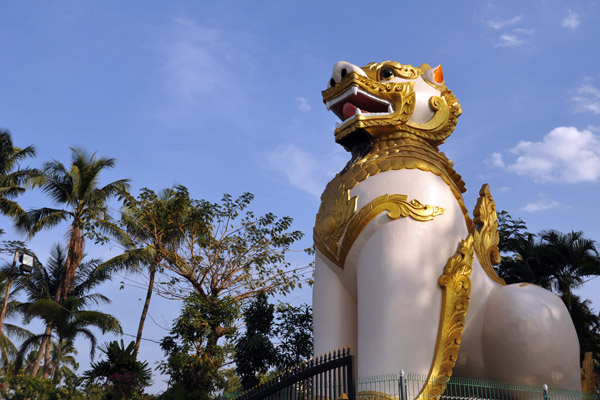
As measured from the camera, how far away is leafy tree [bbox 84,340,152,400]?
37.6 ft

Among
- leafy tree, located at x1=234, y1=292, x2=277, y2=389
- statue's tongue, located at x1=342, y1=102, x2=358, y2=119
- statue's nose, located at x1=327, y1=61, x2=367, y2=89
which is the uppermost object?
statue's nose, located at x1=327, y1=61, x2=367, y2=89


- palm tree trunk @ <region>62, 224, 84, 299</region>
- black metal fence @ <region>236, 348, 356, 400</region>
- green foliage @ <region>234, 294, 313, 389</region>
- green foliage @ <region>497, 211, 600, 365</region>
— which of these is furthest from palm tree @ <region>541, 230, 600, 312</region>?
palm tree trunk @ <region>62, 224, 84, 299</region>

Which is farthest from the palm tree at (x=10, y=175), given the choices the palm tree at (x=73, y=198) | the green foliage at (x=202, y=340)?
the green foliage at (x=202, y=340)

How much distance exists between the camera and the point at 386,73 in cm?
763

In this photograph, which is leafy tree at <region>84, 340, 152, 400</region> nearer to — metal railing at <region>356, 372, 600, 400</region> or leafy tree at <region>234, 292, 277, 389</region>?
leafy tree at <region>234, 292, 277, 389</region>

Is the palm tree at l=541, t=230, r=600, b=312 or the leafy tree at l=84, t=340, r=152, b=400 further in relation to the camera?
the palm tree at l=541, t=230, r=600, b=312

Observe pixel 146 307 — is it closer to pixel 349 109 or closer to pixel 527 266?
pixel 527 266

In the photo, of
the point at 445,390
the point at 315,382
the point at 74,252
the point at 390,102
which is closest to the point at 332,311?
the point at 315,382

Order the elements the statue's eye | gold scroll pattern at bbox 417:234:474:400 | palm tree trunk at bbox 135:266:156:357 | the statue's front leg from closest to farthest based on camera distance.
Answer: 1. gold scroll pattern at bbox 417:234:474:400
2. the statue's front leg
3. the statue's eye
4. palm tree trunk at bbox 135:266:156:357

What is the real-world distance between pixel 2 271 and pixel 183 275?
9121 millimetres

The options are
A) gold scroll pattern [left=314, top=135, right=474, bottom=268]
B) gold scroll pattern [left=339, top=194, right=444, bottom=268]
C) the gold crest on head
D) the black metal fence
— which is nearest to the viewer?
the black metal fence

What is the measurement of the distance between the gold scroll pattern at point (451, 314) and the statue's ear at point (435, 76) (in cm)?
243

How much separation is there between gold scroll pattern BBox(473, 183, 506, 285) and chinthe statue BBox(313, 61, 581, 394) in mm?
20

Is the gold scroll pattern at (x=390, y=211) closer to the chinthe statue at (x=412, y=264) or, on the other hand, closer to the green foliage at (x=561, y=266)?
the chinthe statue at (x=412, y=264)
